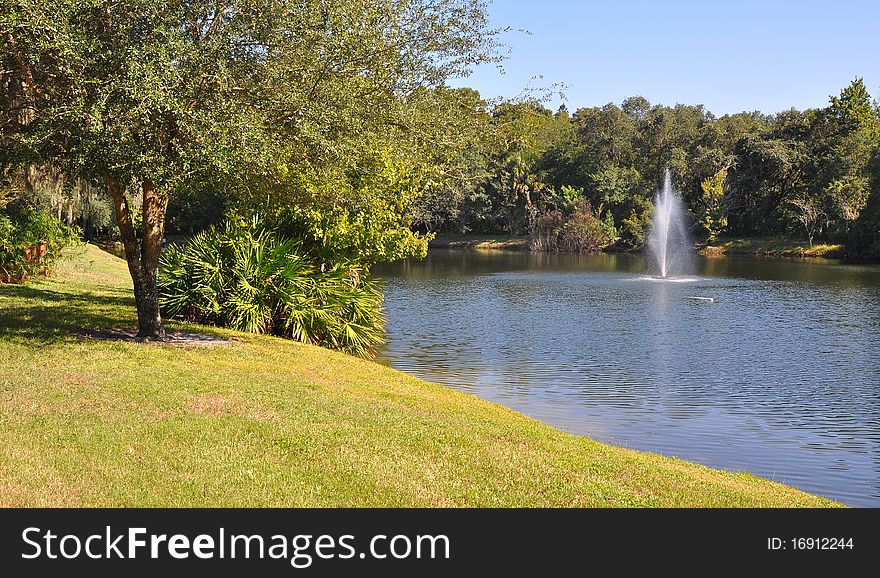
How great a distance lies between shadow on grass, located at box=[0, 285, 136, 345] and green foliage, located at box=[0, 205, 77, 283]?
1.07 m

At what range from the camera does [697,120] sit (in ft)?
285

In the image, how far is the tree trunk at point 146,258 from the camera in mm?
14859

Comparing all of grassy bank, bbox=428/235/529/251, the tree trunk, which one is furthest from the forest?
grassy bank, bbox=428/235/529/251

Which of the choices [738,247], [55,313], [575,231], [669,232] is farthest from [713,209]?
[55,313]

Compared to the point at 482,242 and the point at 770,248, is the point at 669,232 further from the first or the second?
the point at 482,242

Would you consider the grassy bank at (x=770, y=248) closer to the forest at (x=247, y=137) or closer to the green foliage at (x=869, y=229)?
the green foliage at (x=869, y=229)

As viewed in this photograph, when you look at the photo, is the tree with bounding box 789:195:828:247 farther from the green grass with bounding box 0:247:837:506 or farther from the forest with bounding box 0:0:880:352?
the green grass with bounding box 0:247:837:506

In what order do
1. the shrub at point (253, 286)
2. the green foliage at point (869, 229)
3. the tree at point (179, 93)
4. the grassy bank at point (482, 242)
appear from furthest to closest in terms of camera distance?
the grassy bank at point (482, 242)
the green foliage at point (869, 229)
the shrub at point (253, 286)
the tree at point (179, 93)

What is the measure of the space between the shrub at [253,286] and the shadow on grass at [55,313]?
51.1 inches

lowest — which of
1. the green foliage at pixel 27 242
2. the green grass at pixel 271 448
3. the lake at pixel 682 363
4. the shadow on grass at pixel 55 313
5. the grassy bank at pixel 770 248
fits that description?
the lake at pixel 682 363

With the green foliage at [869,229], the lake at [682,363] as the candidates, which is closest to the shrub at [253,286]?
the lake at [682,363]

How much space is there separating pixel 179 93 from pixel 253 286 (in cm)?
664

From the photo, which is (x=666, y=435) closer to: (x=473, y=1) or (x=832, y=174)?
(x=473, y=1)

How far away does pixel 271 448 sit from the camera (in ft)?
28.4
